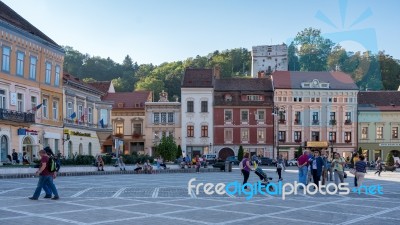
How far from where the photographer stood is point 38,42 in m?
42.9

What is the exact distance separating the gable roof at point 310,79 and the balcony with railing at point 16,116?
36824mm

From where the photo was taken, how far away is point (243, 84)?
71688 mm

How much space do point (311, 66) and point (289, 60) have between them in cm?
2888

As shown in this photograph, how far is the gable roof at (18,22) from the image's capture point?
128 ft

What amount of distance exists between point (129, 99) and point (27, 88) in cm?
3073

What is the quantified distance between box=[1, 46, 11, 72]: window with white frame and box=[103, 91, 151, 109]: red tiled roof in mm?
32062

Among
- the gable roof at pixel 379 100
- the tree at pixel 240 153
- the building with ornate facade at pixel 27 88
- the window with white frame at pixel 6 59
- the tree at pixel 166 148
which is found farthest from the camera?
the gable roof at pixel 379 100

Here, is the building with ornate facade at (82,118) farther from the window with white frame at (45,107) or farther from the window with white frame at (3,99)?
the window with white frame at (3,99)

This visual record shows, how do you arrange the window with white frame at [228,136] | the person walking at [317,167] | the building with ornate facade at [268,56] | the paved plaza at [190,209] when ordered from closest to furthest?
the paved plaza at [190,209], the person walking at [317,167], the window with white frame at [228,136], the building with ornate facade at [268,56]

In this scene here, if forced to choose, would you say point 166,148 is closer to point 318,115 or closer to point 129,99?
point 129,99

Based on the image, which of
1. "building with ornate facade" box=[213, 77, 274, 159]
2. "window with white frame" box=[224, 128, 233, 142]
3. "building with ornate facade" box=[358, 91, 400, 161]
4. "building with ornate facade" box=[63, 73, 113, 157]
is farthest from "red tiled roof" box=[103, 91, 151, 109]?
"building with ornate facade" box=[358, 91, 400, 161]

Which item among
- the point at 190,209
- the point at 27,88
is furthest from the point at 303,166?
the point at 27,88

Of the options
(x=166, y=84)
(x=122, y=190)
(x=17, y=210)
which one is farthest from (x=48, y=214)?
(x=166, y=84)

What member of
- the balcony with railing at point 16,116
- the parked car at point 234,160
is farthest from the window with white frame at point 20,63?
the parked car at point 234,160
